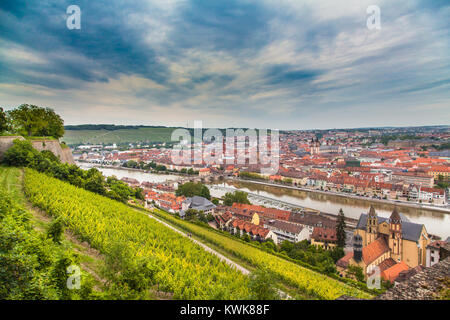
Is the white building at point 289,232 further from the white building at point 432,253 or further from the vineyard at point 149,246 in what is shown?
the vineyard at point 149,246

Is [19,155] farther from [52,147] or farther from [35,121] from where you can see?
[35,121]

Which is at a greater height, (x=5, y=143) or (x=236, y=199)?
(x=5, y=143)

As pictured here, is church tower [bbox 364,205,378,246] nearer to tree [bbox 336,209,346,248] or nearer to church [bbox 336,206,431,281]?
church [bbox 336,206,431,281]

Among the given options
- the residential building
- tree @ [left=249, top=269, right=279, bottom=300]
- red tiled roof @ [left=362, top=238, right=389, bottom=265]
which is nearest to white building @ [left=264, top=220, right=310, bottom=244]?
the residential building

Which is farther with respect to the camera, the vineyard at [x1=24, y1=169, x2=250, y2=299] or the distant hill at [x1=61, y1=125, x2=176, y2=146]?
the distant hill at [x1=61, y1=125, x2=176, y2=146]

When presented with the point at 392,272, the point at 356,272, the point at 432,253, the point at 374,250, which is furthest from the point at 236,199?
the point at 432,253

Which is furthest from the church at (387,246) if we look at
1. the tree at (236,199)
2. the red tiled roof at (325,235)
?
the tree at (236,199)

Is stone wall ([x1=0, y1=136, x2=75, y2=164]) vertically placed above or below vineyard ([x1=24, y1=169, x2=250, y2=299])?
above
